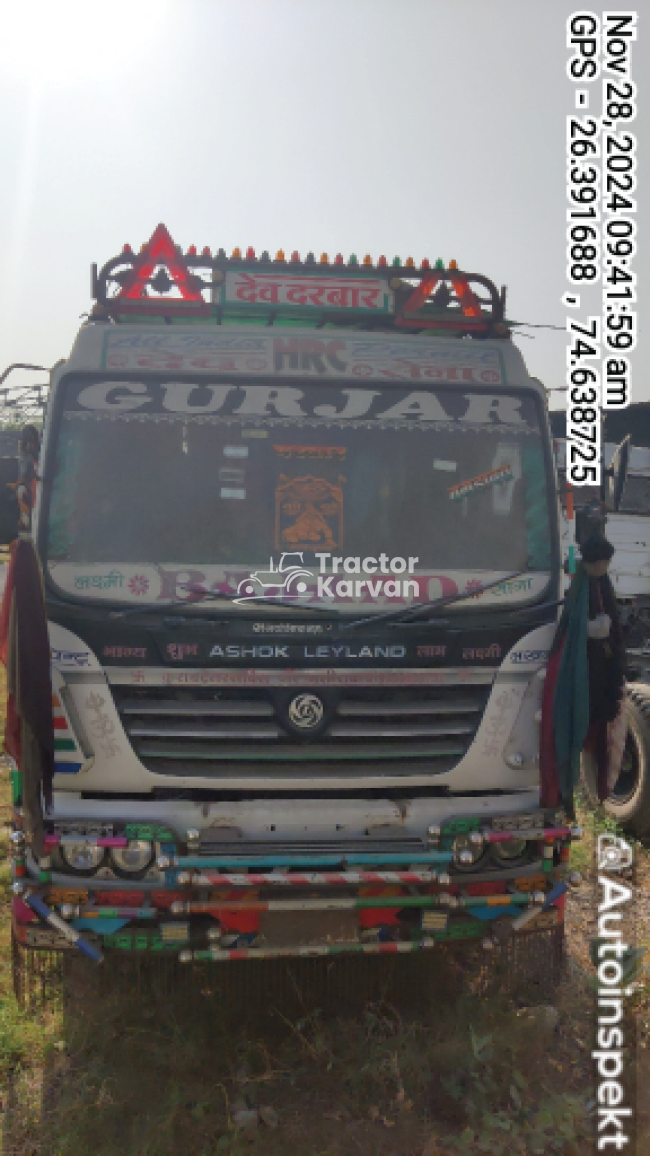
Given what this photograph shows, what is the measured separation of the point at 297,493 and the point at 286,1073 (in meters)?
2.56

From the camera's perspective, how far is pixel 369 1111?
3553 millimetres

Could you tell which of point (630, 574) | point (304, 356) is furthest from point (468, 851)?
point (630, 574)

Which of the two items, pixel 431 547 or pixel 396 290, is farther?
pixel 396 290

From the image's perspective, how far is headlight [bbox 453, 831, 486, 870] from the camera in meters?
3.65

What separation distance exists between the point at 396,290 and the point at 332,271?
34 cm

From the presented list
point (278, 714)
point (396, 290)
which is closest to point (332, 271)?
point (396, 290)

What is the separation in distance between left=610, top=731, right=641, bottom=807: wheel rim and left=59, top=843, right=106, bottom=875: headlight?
4.16m

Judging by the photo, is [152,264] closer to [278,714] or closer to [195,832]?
[278,714]

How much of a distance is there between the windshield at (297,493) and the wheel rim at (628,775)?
300cm

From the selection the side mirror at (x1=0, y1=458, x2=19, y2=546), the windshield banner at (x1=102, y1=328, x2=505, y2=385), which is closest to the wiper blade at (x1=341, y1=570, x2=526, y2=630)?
the windshield banner at (x1=102, y1=328, x2=505, y2=385)

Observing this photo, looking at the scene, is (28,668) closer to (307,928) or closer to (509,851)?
(307,928)

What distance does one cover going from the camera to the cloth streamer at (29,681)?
3473 millimetres

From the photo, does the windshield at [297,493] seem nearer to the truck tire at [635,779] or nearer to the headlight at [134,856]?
the headlight at [134,856]

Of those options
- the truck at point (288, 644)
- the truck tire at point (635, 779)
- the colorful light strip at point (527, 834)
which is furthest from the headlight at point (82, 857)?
the truck tire at point (635, 779)
